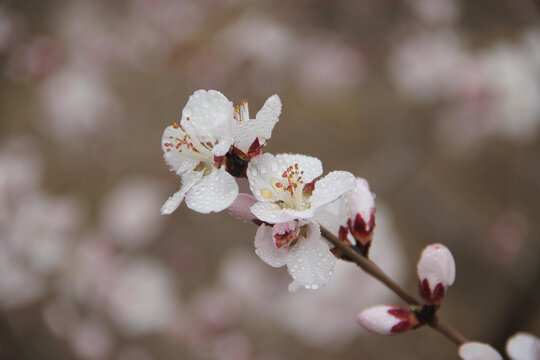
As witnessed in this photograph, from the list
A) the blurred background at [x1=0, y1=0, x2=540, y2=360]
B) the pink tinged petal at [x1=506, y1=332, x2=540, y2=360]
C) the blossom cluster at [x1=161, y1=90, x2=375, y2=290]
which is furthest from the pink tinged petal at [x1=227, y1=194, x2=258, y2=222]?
the blurred background at [x1=0, y1=0, x2=540, y2=360]

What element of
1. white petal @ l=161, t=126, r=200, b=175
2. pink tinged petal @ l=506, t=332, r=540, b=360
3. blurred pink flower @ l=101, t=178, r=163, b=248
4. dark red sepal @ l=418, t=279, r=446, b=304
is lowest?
blurred pink flower @ l=101, t=178, r=163, b=248

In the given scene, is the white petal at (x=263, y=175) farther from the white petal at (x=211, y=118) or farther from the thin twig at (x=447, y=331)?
the thin twig at (x=447, y=331)

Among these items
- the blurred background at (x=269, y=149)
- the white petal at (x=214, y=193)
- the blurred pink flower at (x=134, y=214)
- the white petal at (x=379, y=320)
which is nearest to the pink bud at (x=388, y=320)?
the white petal at (x=379, y=320)

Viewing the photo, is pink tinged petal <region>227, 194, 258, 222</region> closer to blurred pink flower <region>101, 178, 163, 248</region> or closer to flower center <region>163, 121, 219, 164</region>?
flower center <region>163, 121, 219, 164</region>

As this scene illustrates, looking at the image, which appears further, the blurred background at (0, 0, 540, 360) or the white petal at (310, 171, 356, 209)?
the blurred background at (0, 0, 540, 360)

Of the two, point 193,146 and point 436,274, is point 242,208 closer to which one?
point 193,146

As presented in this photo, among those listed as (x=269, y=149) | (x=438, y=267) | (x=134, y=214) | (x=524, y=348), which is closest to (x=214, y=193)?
(x=438, y=267)

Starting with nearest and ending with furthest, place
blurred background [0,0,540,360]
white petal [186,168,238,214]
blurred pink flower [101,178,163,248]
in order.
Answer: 1. white petal [186,168,238,214]
2. blurred background [0,0,540,360]
3. blurred pink flower [101,178,163,248]

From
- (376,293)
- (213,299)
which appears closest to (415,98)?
(376,293)

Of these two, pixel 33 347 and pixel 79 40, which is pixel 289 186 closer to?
pixel 33 347
